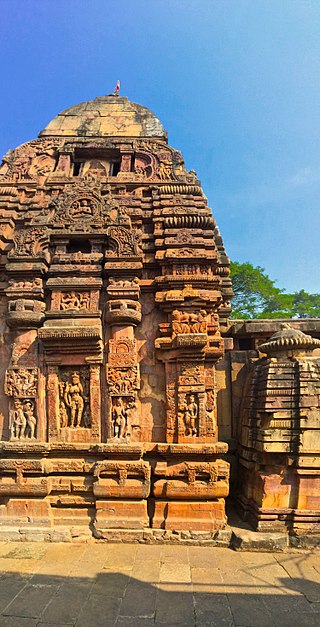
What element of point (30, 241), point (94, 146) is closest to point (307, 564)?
point (30, 241)

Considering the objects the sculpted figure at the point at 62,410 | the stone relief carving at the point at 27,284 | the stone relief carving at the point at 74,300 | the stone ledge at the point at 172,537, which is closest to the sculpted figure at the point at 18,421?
the sculpted figure at the point at 62,410

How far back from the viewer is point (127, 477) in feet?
19.1

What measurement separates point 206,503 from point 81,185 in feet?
20.4

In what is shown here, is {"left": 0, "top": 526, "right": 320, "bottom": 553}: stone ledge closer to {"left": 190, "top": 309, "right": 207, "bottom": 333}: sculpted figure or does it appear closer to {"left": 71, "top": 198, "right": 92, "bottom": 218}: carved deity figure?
{"left": 190, "top": 309, "right": 207, "bottom": 333}: sculpted figure

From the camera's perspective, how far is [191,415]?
6.02 metres

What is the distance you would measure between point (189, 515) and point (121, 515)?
3.41 feet

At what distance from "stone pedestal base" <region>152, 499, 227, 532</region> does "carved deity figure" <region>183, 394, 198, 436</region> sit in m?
1.05

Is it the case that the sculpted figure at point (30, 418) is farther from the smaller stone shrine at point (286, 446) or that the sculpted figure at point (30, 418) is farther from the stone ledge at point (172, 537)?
the smaller stone shrine at point (286, 446)

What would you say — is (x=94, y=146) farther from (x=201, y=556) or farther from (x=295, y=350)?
(x=201, y=556)

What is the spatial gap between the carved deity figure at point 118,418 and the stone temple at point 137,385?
0.02 meters

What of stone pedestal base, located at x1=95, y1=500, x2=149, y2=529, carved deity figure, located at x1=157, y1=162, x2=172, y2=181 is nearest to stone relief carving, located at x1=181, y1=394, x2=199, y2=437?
stone pedestal base, located at x1=95, y1=500, x2=149, y2=529

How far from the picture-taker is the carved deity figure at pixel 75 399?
6234mm

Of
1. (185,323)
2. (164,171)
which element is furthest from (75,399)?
(164,171)

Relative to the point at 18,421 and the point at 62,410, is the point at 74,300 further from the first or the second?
the point at 18,421
